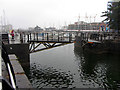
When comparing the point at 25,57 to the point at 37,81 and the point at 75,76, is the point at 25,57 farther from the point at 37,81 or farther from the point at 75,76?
the point at 75,76

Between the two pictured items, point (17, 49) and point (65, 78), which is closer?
point (65, 78)

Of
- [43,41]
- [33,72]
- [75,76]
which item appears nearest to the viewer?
[75,76]

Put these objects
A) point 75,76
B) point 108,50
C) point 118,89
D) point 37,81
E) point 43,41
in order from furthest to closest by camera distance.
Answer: point 108,50 → point 43,41 → point 75,76 → point 37,81 → point 118,89

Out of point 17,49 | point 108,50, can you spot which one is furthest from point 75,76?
point 108,50

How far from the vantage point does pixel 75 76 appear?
13.2 m

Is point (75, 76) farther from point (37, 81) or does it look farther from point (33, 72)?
point (33, 72)

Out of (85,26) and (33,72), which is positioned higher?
(85,26)

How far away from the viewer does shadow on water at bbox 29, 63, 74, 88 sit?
434 inches

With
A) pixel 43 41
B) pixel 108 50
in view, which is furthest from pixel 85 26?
pixel 43 41

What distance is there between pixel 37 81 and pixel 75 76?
4399 millimetres

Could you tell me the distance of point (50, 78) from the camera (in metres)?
12.5

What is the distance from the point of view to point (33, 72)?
14.1 m

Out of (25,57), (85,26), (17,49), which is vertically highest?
(85,26)

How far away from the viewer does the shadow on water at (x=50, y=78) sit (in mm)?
11031
